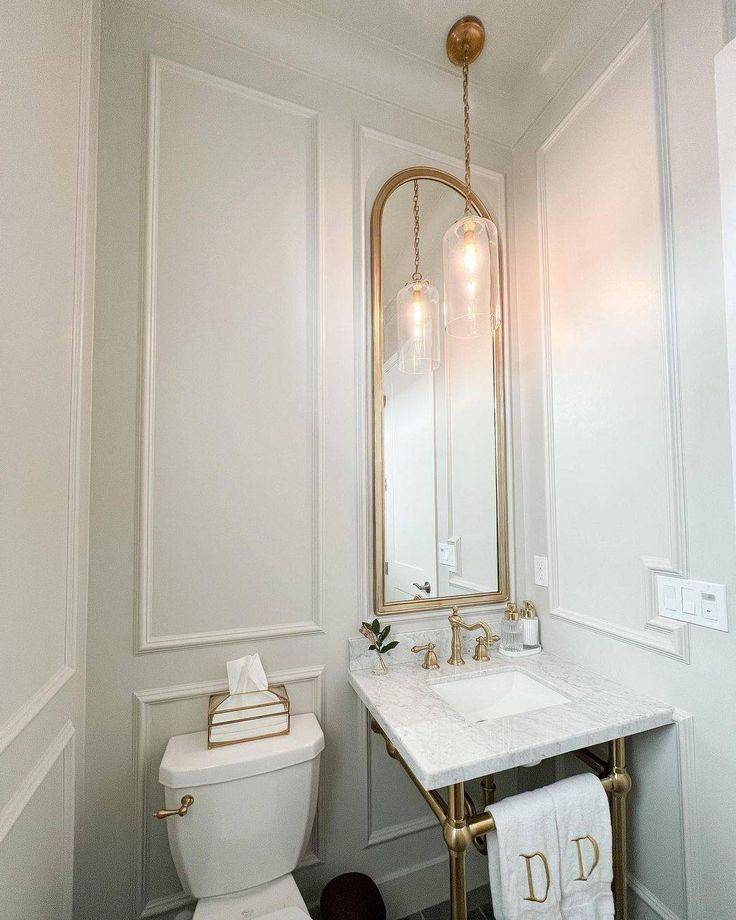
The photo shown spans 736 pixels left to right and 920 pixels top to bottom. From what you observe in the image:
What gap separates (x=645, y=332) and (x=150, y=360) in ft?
4.63

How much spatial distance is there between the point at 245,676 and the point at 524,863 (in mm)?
788

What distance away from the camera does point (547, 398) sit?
163cm

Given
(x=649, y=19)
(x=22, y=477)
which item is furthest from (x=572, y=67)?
(x=22, y=477)

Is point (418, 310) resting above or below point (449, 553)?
above

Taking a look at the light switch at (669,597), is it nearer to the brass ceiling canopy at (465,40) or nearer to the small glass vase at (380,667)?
the small glass vase at (380,667)

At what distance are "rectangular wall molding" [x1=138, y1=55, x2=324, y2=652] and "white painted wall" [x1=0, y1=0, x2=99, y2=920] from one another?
5.6 inches

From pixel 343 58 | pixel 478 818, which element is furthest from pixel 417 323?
pixel 478 818

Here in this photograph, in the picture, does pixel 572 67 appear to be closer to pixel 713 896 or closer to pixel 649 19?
pixel 649 19

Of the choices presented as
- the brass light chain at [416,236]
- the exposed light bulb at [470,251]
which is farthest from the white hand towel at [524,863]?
the brass light chain at [416,236]

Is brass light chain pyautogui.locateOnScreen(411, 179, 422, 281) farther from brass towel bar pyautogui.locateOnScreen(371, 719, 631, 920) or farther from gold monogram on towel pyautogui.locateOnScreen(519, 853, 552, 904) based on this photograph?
gold monogram on towel pyautogui.locateOnScreen(519, 853, 552, 904)

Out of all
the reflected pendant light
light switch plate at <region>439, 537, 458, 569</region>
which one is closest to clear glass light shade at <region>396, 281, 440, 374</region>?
the reflected pendant light

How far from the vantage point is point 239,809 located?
1.12m

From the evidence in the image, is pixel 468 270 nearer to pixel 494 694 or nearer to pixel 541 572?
pixel 541 572

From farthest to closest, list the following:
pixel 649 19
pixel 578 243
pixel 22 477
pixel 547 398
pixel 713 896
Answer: pixel 547 398 < pixel 578 243 < pixel 649 19 < pixel 713 896 < pixel 22 477
